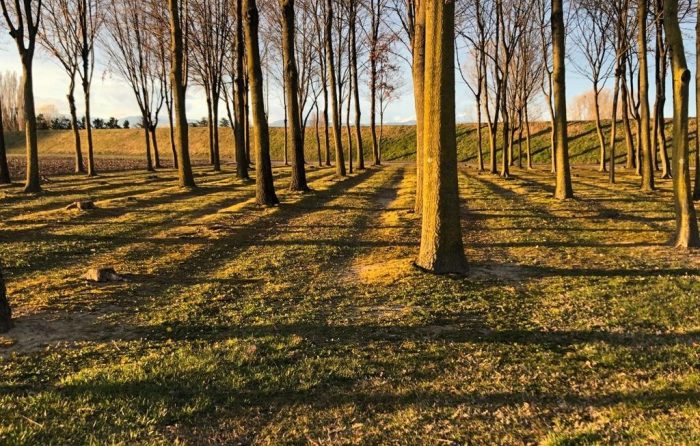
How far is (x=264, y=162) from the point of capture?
1456cm

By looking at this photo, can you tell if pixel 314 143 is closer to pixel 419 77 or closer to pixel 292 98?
pixel 292 98

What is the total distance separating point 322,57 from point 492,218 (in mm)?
24262

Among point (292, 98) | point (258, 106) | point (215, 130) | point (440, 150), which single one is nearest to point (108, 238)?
point (258, 106)

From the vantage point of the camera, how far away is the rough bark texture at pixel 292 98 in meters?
16.4

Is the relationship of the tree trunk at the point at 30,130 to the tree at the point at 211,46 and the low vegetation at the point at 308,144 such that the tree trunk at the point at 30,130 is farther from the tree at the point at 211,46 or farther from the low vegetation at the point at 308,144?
the low vegetation at the point at 308,144

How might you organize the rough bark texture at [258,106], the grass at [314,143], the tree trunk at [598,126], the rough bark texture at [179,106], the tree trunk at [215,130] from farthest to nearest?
1. the grass at [314,143]
2. the tree trunk at [215,130]
3. the tree trunk at [598,126]
4. the rough bark texture at [179,106]
5. the rough bark texture at [258,106]

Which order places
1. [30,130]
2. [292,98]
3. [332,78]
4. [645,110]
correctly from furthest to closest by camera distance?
[332,78], [645,110], [292,98], [30,130]

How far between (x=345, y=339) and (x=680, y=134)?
7.60 m

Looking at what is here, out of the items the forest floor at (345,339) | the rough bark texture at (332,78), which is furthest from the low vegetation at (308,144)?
the forest floor at (345,339)

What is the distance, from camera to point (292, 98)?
685 inches

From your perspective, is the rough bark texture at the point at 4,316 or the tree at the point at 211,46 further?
the tree at the point at 211,46

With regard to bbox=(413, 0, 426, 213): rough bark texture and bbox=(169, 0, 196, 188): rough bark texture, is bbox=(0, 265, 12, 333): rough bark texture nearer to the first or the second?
bbox=(413, 0, 426, 213): rough bark texture

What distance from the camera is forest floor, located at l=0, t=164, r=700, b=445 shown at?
349 cm

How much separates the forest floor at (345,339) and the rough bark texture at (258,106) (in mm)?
3784
